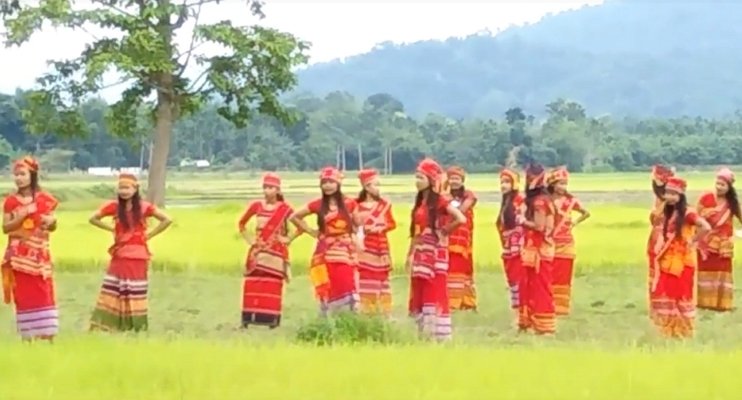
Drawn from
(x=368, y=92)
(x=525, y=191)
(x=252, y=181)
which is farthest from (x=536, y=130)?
(x=368, y=92)

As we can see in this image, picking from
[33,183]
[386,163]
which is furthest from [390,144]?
[33,183]

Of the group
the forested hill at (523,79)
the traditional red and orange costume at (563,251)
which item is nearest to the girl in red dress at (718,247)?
the traditional red and orange costume at (563,251)

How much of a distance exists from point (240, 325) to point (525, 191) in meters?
2.86

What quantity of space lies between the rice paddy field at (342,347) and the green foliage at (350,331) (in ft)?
0.53

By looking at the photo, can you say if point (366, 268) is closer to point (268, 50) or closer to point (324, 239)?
point (324, 239)

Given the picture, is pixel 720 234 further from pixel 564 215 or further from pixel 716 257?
pixel 564 215

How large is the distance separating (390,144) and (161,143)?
31.6 m

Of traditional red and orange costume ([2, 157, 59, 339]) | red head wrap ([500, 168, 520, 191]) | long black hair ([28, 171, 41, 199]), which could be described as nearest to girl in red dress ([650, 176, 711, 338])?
red head wrap ([500, 168, 520, 191])

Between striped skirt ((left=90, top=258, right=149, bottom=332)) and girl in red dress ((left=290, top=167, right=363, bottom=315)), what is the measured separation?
149 cm

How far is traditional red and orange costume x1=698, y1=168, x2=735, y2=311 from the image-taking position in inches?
532

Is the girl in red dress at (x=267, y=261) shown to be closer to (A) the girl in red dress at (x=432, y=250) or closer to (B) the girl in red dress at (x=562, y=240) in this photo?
(A) the girl in red dress at (x=432, y=250)

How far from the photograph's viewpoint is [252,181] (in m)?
53.0

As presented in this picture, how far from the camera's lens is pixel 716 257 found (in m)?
13.6

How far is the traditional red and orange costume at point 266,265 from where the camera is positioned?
12.0 m
